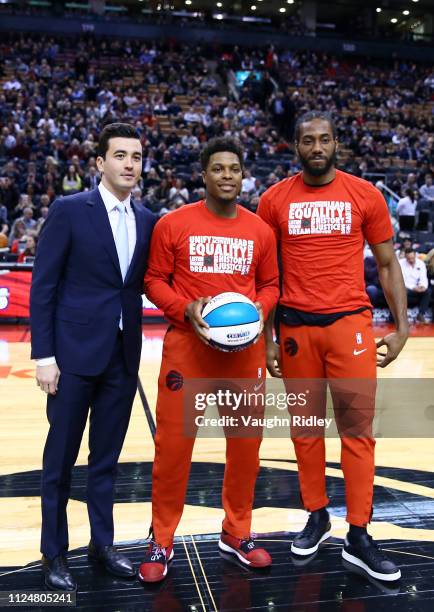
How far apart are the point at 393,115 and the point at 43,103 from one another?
9.87 m

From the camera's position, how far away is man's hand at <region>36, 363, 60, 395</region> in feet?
7.83

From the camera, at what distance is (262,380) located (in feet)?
8.60

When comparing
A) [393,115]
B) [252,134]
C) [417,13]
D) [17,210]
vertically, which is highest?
→ [417,13]

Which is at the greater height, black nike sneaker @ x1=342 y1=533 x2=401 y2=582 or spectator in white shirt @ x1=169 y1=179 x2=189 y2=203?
spectator in white shirt @ x1=169 y1=179 x2=189 y2=203

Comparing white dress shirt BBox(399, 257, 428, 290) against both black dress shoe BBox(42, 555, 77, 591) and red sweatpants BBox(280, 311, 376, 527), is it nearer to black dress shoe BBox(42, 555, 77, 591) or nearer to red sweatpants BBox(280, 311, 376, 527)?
red sweatpants BBox(280, 311, 376, 527)

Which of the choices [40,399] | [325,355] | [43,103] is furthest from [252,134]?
[325,355]

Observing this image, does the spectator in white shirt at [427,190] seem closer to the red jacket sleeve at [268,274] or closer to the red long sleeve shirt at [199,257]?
the red jacket sleeve at [268,274]

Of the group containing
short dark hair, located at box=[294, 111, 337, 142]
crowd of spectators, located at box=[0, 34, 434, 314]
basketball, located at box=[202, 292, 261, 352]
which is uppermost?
crowd of spectators, located at box=[0, 34, 434, 314]

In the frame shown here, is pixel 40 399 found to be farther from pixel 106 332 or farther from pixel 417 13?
pixel 417 13

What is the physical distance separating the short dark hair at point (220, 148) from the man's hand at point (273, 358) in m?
0.78

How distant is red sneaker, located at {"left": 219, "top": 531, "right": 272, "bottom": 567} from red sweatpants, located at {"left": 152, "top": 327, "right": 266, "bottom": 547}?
0.24m

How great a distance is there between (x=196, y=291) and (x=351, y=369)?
693 mm

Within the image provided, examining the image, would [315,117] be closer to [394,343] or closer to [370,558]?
[394,343]

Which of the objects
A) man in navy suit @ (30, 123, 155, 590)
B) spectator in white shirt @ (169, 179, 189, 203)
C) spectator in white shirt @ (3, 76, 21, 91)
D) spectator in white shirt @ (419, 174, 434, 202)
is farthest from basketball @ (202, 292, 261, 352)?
spectator in white shirt @ (3, 76, 21, 91)
